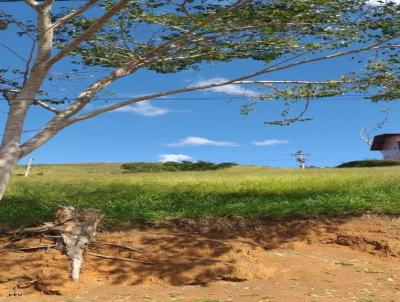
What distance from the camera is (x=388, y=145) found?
176ft

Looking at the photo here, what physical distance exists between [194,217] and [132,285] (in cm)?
362

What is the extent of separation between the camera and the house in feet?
172

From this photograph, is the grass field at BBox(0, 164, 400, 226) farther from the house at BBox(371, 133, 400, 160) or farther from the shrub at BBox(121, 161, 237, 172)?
the house at BBox(371, 133, 400, 160)

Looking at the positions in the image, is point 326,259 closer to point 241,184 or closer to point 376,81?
point 376,81

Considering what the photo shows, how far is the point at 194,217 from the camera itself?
11.6 m

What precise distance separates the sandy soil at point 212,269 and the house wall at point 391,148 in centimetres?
4419

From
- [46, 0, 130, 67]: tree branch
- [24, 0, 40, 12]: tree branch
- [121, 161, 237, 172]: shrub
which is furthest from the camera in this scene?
[121, 161, 237, 172]: shrub

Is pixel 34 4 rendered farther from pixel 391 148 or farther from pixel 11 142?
pixel 391 148

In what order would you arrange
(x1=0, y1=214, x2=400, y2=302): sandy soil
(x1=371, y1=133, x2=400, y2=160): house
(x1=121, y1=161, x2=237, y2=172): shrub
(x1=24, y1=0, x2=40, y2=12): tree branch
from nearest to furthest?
(x1=0, y1=214, x2=400, y2=302): sandy soil → (x1=24, y1=0, x2=40, y2=12): tree branch → (x1=121, y1=161, x2=237, y2=172): shrub → (x1=371, y1=133, x2=400, y2=160): house

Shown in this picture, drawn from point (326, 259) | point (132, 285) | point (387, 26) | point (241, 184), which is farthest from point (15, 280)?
point (241, 184)

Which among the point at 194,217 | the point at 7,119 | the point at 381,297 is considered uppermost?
the point at 7,119

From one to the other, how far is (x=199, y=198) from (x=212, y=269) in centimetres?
702

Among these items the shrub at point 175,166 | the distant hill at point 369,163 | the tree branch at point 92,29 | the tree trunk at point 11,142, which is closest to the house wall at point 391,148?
the distant hill at point 369,163

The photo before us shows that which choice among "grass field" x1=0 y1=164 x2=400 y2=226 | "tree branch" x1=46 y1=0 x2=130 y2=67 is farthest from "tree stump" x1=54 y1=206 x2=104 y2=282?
"tree branch" x1=46 y1=0 x2=130 y2=67
